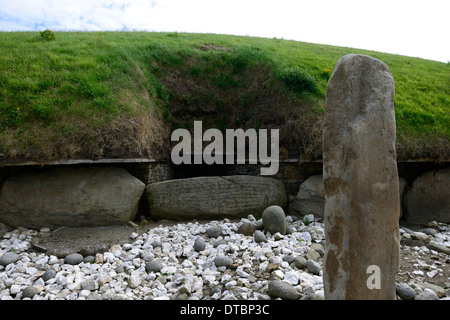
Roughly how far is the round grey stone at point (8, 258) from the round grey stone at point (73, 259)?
0.84 meters

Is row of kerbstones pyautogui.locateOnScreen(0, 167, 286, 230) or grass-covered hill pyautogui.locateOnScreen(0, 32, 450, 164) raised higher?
grass-covered hill pyautogui.locateOnScreen(0, 32, 450, 164)

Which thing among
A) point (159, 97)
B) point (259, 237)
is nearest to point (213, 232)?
point (259, 237)

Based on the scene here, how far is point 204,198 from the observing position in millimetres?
6980

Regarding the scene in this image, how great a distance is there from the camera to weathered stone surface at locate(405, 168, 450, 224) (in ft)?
24.1

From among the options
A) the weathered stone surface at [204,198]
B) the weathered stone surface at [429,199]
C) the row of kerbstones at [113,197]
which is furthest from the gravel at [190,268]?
the weathered stone surface at [429,199]

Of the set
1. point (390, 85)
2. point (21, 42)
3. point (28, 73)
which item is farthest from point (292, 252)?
point (21, 42)

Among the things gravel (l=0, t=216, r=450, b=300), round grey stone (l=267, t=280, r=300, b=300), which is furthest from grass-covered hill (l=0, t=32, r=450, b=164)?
round grey stone (l=267, t=280, r=300, b=300)

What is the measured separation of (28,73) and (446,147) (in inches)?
387

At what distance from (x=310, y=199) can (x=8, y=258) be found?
19.0ft

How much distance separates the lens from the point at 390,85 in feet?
10.9

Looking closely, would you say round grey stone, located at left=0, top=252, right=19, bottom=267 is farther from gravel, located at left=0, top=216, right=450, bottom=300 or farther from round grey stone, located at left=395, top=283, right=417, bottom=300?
round grey stone, located at left=395, top=283, right=417, bottom=300

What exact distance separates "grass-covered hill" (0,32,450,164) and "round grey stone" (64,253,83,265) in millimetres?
2151

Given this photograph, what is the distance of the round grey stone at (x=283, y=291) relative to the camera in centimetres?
375

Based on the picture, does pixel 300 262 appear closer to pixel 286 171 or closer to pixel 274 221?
pixel 274 221
